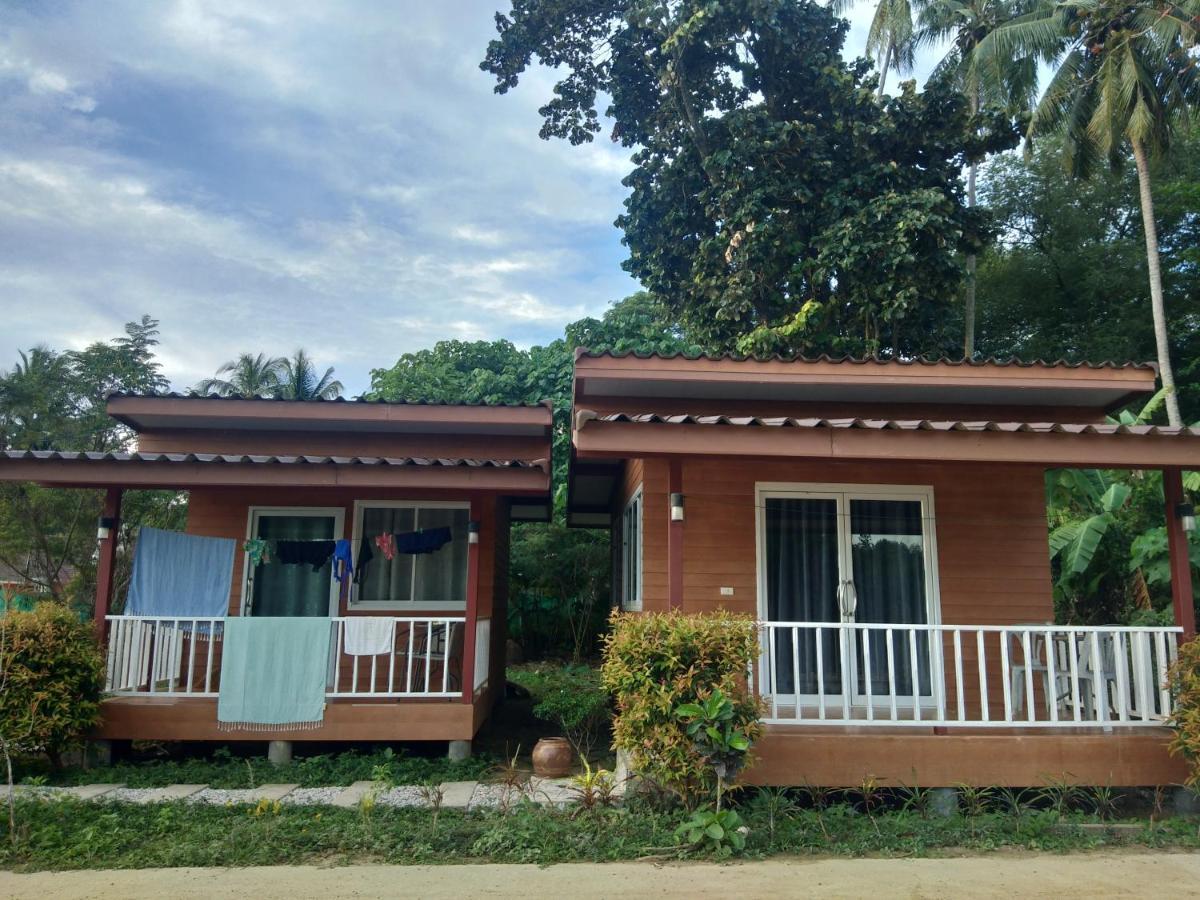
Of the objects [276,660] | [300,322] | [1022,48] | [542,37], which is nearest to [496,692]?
[276,660]

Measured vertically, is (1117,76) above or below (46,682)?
above

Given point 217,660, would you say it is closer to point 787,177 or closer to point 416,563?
point 416,563

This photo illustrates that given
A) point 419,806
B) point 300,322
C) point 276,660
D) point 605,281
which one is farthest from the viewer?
point 605,281

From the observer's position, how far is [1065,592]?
43.5 ft

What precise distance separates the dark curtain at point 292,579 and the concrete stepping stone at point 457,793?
124 inches

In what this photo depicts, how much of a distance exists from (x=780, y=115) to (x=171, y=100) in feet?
37.8

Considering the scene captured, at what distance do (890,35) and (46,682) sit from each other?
24.5 m

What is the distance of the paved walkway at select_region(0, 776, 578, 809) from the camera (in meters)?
6.20

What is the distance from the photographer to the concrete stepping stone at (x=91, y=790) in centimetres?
635

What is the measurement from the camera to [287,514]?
9.27m

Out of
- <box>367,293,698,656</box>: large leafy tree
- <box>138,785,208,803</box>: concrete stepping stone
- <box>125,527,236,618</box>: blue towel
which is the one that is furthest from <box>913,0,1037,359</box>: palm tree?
<box>138,785,208,803</box>: concrete stepping stone

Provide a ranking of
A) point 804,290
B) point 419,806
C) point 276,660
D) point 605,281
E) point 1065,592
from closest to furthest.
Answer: point 419,806
point 276,660
point 1065,592
point 804,290
point 605,281

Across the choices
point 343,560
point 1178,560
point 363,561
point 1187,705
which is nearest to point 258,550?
point 343,560

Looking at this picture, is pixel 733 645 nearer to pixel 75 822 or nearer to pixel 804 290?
pixel 75 822
